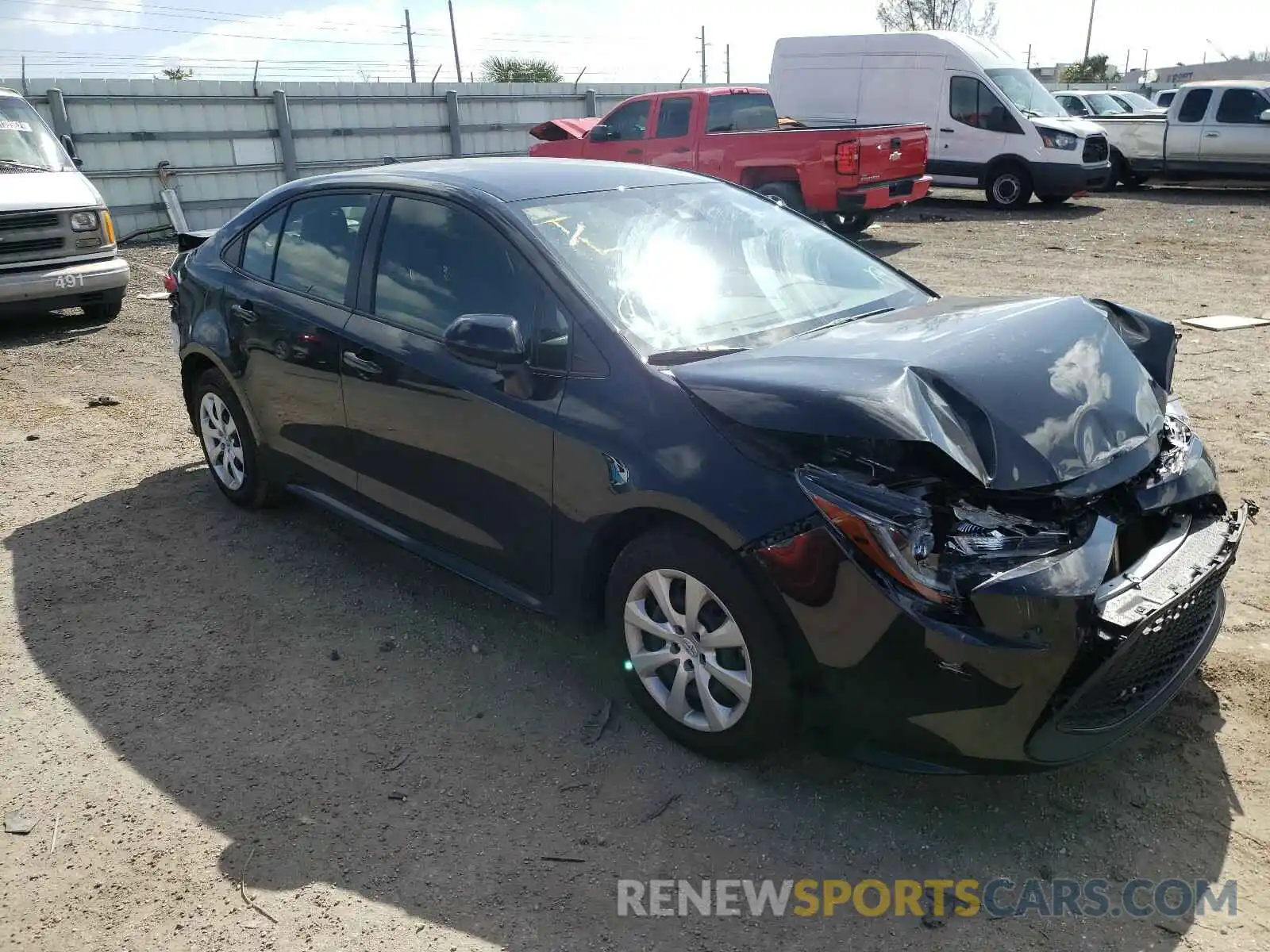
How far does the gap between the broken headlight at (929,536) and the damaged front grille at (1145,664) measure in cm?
30

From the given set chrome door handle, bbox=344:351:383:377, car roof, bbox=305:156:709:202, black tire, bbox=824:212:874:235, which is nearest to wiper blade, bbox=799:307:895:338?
car roof, bbox=305:156:709:202

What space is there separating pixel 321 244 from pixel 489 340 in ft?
5.01

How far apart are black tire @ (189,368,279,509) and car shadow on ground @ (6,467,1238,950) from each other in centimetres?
84

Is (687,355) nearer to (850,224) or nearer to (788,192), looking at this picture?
(788,192)

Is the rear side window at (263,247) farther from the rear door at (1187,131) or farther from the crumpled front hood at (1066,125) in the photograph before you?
the rear door at (1187,131)

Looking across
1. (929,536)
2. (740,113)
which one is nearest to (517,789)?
(929,536)

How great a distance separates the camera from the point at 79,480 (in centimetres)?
583

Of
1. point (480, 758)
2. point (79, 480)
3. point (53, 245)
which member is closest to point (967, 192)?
point (53, 245)

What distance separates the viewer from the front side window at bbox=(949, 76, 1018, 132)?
16266 millimetres

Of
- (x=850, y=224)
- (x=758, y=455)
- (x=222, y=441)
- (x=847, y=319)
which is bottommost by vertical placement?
(x=850, y=224)

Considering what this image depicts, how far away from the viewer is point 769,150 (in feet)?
41.5

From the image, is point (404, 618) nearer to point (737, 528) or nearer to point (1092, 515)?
point (737, 528)

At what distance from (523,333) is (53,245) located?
26.0ft
